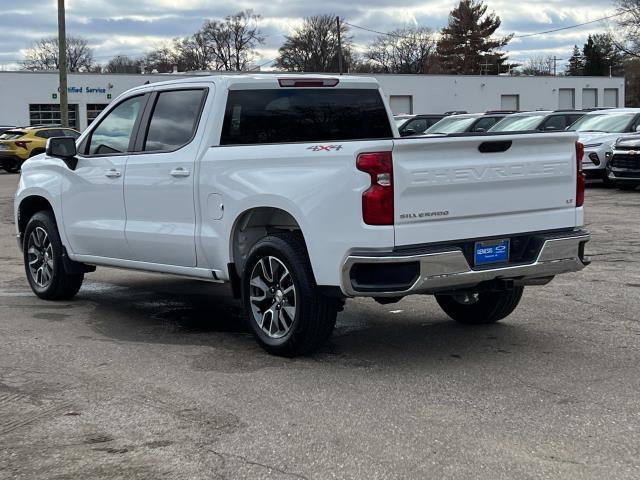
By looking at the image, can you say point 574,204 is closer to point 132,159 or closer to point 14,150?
point 132,159

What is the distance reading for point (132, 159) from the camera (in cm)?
724

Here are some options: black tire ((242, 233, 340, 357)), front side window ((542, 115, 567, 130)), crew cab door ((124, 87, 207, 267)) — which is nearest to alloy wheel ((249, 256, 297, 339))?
black tire ((242, 233, 340, 357))

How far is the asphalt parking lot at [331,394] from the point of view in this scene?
419cm

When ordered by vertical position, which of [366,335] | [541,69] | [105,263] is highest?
[541,69]

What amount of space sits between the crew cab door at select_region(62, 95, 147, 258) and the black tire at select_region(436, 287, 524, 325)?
2826 millimetres

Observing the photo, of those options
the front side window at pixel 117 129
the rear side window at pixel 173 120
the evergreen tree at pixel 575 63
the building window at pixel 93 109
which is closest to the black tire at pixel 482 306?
the rear side window at pixel 173 120

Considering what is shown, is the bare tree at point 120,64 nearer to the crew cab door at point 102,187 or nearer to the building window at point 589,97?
the building window at point 589,97

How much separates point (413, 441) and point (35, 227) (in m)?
5.42

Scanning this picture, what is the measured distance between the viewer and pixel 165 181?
22.4 ft

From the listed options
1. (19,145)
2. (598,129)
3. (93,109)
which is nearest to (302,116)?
(598,129)

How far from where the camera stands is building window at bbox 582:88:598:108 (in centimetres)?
7575

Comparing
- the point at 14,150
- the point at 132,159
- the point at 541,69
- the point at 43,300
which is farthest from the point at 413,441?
the point at 541,69

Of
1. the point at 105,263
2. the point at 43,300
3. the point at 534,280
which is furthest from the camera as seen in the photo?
the point at 43,300

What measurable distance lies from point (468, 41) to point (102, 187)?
94750 millimetres
